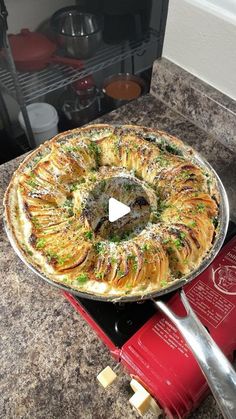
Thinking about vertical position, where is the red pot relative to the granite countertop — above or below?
above

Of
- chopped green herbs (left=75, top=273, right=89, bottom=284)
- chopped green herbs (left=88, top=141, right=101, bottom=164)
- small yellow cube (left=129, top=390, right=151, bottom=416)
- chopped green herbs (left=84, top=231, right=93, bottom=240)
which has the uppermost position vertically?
chopped green herbs (left=88, top=141, right=101, bottom=164)

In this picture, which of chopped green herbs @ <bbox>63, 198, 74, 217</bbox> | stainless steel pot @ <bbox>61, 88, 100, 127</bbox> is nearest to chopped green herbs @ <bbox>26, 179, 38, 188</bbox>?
chopped green herbs @ <bbox>63, 198, 74, 217</bbox>

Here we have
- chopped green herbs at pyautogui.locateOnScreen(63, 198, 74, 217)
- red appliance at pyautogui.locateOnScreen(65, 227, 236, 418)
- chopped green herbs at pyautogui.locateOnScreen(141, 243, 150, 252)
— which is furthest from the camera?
chopped green herbs at pyautogui.locateOnScreen(63, 198, 74, 217)

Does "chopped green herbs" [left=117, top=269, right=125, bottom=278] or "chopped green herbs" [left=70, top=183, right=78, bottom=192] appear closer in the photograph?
"chopped green herbs" [left=117, top=269, right=125, bottom=278]

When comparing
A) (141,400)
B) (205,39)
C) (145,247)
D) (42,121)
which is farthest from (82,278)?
(42,121)

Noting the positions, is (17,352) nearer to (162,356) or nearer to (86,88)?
(162,356)

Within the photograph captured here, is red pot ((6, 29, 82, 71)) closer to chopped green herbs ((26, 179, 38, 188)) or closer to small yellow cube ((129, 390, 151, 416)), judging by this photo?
chopped green herbs ((26, 179, 38, 188))

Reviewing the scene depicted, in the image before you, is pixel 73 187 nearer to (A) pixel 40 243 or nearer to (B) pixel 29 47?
(A) pixel 40 243
